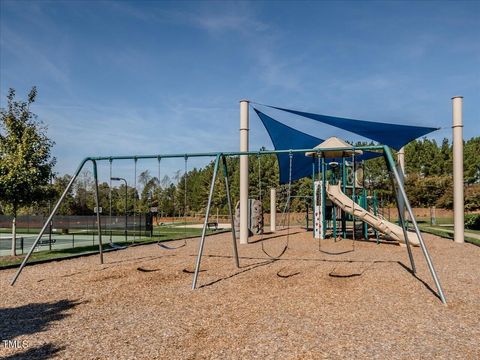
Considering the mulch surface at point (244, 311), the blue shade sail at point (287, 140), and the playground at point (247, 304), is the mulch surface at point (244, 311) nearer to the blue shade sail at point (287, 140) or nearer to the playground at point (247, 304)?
the playground at point (247, 304)

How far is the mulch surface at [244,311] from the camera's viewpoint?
13.5ft

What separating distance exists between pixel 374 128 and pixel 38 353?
10.9 m

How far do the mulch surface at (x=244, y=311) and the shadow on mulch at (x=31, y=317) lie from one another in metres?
0.01

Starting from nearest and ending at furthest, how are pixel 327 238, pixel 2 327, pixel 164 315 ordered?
pixel 2 327
pixel 164 315
pixel 327 238

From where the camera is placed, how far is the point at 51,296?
6.48m

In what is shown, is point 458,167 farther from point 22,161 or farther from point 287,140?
point 22,161

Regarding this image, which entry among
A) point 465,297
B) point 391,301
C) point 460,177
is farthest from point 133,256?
point 460,177

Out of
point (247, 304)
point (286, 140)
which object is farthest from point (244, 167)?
point (247, 304)

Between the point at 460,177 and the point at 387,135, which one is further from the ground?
the point at 387,135

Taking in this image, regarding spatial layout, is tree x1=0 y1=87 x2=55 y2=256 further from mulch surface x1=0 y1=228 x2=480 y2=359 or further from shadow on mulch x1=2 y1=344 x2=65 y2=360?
shadow on mulch x1=2 y1=344 x2=65 y2=360

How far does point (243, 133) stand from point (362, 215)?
4689 millimetres

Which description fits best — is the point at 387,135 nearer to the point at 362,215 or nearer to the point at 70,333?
the point at 362,215

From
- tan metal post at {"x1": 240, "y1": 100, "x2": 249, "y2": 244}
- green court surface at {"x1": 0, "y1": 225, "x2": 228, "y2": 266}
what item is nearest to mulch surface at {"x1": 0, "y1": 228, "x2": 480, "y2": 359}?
green court surface at {"x1": 0, "y1": 225, "x2": 228, "y2": 266}

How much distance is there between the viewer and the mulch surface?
13.5 feet
